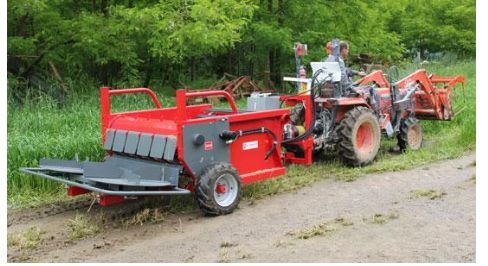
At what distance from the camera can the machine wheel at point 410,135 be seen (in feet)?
31.6

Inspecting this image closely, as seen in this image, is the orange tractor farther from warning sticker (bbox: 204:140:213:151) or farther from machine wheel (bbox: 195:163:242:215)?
warning sticker (bbox: 204:140:213:151)

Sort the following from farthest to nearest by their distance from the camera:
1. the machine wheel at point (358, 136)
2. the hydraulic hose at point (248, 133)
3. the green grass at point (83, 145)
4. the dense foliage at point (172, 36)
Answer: the dense foliage at point (172, 36), the machine wheel at point (358, 136), the green grass at point (83, 145), the hydraulic hose at point (248, 133)

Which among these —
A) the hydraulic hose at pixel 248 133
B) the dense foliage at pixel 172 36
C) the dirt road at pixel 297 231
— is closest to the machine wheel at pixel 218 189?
the dirt road at pixel 297 231

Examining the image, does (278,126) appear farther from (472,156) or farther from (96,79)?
(96,79)

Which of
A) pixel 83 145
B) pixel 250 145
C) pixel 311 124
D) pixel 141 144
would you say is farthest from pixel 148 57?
pixel 141 144

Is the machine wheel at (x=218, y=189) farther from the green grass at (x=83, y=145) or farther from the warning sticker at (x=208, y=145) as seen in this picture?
the green grass at (x=83, y=145)

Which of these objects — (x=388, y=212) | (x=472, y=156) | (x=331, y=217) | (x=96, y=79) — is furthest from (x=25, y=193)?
(x=96, y=79)

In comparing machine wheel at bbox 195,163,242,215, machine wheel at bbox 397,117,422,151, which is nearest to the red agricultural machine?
machine wheel at bbox 195,163,242,215

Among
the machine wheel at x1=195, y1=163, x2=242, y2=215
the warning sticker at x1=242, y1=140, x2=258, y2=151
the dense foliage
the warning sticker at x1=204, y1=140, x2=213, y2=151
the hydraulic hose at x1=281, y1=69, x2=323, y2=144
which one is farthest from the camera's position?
the dense foliage

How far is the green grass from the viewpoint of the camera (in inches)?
286

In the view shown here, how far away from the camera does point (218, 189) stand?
6398mm

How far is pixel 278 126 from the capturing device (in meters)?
7.27

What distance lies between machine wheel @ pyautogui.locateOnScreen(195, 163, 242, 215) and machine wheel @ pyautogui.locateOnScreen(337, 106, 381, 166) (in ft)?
7.71

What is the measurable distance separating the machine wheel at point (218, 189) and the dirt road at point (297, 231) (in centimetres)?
12
